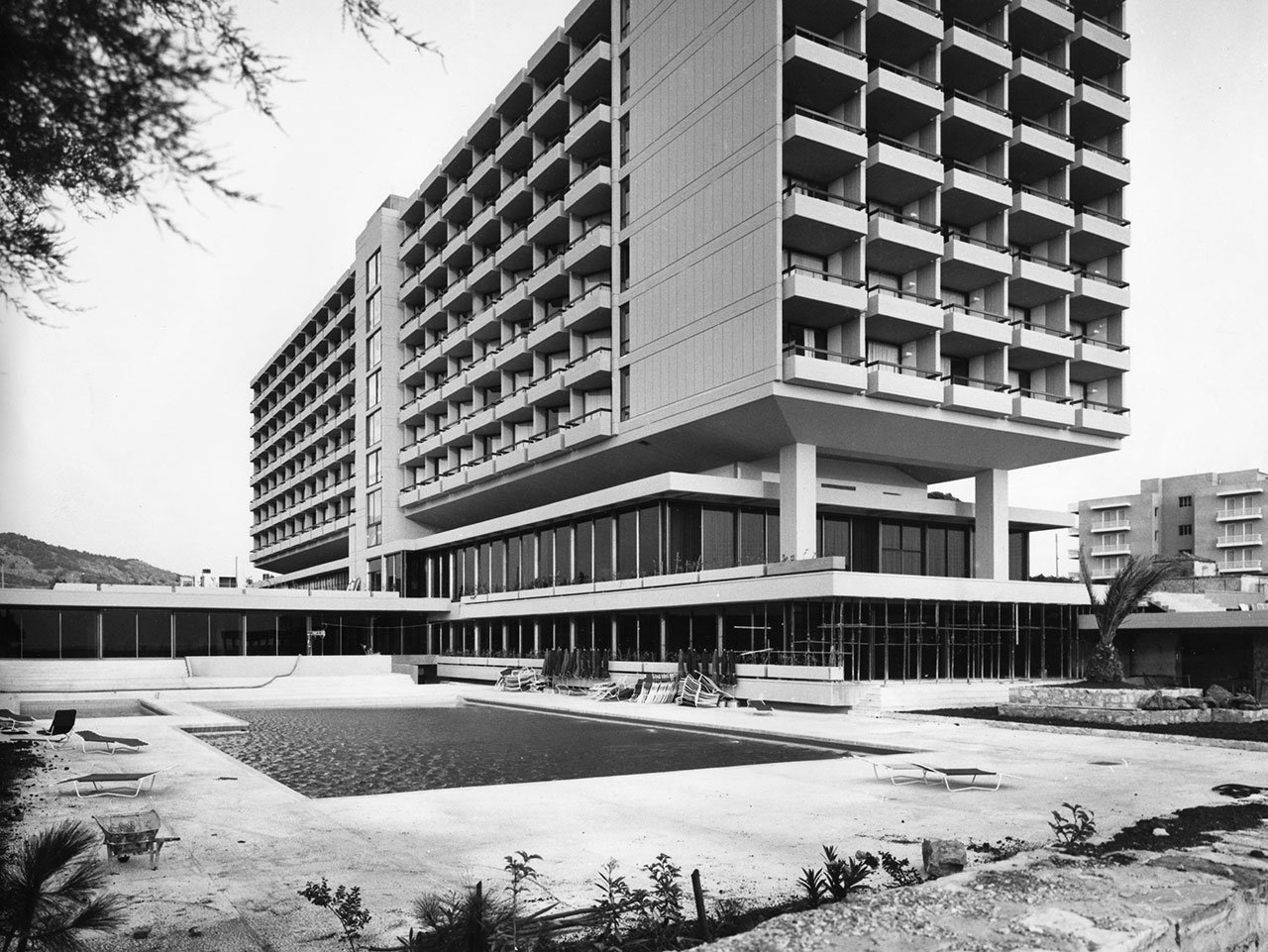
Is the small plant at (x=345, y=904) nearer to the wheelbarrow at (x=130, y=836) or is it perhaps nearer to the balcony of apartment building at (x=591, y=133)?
the wheelbarrow at (x=130, y=836)

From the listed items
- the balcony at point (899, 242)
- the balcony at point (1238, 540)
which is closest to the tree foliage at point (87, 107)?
the balcony at point (899, 242)

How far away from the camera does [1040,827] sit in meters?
11.1

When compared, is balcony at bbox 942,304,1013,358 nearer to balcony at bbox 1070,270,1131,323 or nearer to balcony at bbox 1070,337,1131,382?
balcony at bbox 1070,337,1131,382

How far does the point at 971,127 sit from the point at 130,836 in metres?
38.7

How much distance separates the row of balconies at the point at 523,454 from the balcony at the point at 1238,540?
263ft

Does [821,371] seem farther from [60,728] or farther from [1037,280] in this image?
[60,728]

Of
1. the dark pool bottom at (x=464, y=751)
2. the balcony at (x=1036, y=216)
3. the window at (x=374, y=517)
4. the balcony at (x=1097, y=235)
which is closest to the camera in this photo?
the dark pool bottom at (x=464, y=751)

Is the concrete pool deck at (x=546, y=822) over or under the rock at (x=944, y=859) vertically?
under

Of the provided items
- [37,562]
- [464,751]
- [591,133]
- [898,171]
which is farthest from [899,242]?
[37,562]

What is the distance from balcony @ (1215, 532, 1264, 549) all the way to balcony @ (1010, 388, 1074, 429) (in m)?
71.3

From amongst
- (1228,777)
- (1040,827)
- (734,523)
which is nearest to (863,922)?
(1040,827)

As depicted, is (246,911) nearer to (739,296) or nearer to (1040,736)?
(1040,736)

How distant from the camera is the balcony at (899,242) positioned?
3762cm

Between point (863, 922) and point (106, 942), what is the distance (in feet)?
15.5
